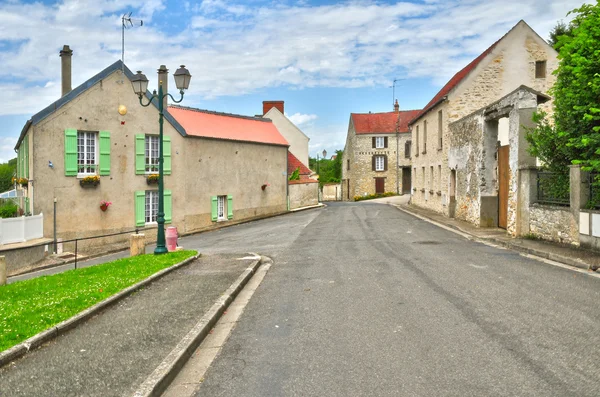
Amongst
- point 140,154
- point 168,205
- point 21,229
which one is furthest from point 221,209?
point 21,229

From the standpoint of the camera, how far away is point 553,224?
555 inches

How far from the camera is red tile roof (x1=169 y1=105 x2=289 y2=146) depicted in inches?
1096

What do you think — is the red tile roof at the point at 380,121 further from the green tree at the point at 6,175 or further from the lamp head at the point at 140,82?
the lamp head at the point at 140,82

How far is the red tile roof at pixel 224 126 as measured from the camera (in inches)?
1096

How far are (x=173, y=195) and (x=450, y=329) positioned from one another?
21420 millimetres

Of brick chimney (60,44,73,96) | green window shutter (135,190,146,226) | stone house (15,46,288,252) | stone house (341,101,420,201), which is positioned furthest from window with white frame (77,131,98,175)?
stone house (341,101,420,201)

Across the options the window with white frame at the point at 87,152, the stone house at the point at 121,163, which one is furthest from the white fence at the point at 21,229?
the window with white frame at the point at 87,152

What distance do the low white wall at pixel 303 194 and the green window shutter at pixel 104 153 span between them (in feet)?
55.4

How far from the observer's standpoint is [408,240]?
16.5 meters

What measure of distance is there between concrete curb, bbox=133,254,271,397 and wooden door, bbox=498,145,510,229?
12.6 metres

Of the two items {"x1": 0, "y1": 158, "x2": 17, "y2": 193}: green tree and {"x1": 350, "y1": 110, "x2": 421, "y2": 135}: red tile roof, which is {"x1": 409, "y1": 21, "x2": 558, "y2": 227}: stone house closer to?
{"x1": 350, "y1": 110, "x2": 421, "y2": 135}: red tile roof

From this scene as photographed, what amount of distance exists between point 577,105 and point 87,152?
62.9 ft

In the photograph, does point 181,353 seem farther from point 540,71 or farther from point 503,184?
point 540,71

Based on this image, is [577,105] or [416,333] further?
[577,105]
